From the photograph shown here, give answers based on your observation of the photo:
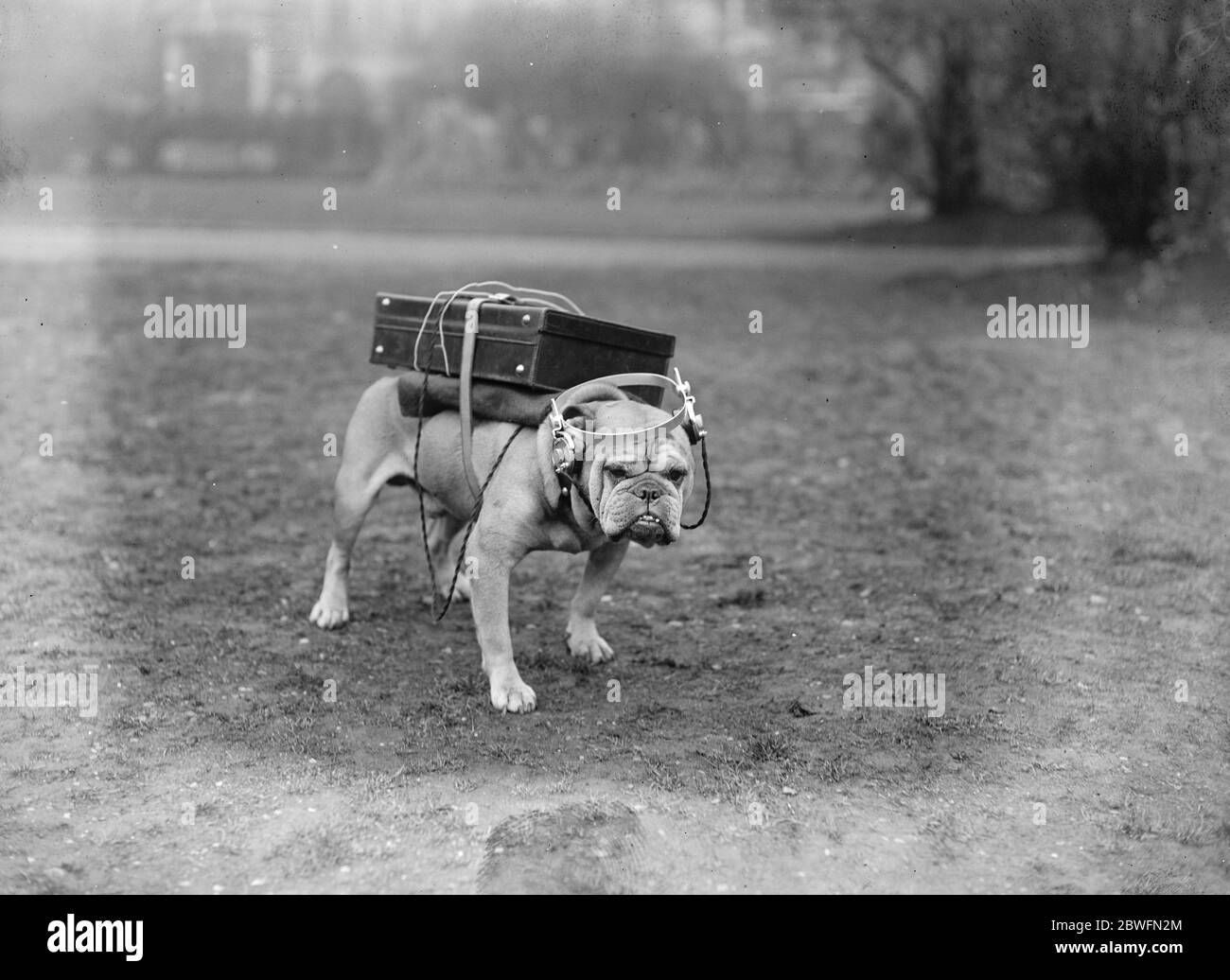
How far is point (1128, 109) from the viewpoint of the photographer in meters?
17.0

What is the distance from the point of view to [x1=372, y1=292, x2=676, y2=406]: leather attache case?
6.24 meters

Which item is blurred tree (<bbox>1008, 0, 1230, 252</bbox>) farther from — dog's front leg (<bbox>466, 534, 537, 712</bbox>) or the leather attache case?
dog's front leg (<bbox>466, 534, 537, 712</bbox>)

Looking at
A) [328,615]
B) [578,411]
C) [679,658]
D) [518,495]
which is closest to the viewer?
[578,411]

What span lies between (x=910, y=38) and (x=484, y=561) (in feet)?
63.4

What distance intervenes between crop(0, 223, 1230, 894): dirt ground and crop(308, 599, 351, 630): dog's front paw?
0.16 meters

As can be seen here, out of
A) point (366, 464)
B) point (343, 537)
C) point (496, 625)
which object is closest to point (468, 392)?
point (366, 464)

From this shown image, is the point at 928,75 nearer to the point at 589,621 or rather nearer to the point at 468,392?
the point at 589,621

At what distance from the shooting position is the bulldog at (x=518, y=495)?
5637 millimetres

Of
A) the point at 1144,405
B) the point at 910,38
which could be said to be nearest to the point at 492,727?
the point at 1144,405

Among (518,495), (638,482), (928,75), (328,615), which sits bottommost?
(328,615)

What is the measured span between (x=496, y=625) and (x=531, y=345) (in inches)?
51.1

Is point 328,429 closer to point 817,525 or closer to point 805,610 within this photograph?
point 817,525

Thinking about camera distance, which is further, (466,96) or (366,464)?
(466,96)

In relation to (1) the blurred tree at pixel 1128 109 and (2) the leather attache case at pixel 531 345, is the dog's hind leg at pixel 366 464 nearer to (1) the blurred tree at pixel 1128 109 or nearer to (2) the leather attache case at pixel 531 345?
(2) the leather attache case at pixel 531 345
